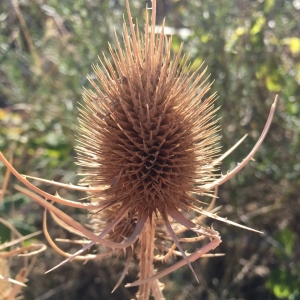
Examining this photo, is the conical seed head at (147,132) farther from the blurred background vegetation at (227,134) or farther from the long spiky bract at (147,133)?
the blurred background vegetation at (227,134)

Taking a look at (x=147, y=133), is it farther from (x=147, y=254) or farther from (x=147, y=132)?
(x=147, y=254)

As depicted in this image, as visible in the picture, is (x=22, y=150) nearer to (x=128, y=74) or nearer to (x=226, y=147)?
(x=226, y=147)

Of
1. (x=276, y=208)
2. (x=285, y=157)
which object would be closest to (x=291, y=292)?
(x=276, y=208)

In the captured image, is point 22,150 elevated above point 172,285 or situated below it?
above

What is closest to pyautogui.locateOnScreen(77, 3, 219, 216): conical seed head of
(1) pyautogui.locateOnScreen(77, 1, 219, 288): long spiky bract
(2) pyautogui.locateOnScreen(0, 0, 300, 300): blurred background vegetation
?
(1) pyautogui.locateOnScreen(77, 1, 219, 288): long spiky bract

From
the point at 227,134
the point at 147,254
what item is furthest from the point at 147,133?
the point at 227,134
